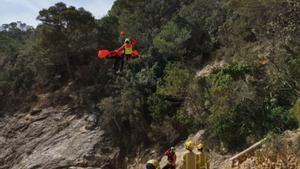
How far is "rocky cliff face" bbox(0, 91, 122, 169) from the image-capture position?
24.7 metres

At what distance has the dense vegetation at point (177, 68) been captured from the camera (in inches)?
746

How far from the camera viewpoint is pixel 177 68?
2217 centimetres

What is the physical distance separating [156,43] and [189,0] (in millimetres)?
11718

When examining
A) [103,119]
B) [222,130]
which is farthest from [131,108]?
[222,130]

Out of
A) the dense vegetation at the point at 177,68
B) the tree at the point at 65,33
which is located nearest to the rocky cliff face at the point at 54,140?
the dense vegetation at the point at 177,68

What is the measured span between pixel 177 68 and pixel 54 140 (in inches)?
363

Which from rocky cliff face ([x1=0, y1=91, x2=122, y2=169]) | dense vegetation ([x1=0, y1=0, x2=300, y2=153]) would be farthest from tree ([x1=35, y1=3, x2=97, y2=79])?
rocky cliff face ([x1=0, y1=91, x2=122, y2=169])

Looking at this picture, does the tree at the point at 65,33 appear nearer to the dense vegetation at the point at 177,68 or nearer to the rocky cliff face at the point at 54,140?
the dense vegetation at the point at 177,68

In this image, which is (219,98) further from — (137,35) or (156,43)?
(137,35)

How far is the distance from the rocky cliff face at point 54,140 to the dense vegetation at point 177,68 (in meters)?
1.19

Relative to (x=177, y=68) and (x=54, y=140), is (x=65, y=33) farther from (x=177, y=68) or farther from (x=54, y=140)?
(x=177, y=68)

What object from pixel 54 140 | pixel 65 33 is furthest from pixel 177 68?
pixel 65 33

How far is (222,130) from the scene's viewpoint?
18.8 m

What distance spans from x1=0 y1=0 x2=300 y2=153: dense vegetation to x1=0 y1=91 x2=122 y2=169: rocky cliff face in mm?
1189
